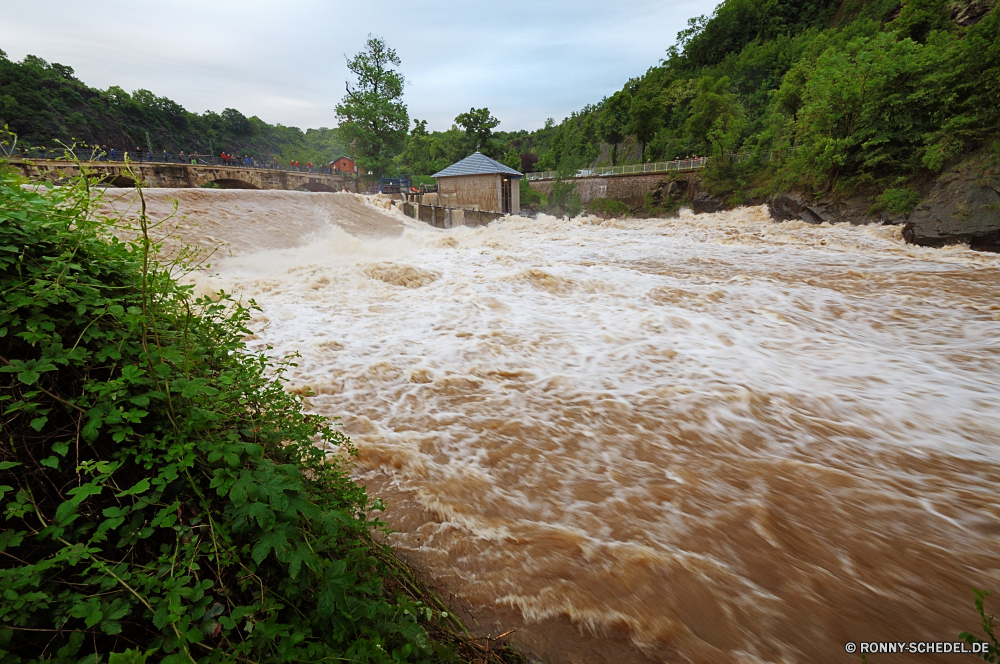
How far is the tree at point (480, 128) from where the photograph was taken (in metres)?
45.8

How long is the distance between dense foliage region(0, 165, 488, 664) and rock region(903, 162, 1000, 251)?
1720 centimetres

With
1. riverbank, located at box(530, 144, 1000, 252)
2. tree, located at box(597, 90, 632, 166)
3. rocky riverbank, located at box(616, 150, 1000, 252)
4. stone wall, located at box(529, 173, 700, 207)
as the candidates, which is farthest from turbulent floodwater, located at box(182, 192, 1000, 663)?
tree, located at box(597, 90, 632, 166)

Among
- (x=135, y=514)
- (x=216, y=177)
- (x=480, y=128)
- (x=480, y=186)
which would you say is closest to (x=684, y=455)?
(x=135, y=514)

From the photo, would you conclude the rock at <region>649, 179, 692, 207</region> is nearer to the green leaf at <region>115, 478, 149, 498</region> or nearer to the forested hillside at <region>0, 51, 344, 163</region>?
the green leaf at <region>115, 478, 149, 498</region>

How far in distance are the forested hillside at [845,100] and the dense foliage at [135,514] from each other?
21.2 meters

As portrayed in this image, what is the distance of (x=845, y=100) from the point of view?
59.2 feet

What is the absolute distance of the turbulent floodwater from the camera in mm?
2123

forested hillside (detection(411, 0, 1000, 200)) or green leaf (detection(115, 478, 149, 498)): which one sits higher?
forested hillside (detection(411, 0, 1000, 200))

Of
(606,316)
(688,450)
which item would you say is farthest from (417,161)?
(688,450)

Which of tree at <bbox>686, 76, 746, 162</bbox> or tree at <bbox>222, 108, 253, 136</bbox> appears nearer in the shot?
tree at <bbox>686, 76, 746, 162</bbox>

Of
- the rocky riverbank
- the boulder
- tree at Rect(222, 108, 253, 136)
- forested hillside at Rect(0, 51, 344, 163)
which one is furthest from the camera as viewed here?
tree at Rect(222, 108, 253, 136)

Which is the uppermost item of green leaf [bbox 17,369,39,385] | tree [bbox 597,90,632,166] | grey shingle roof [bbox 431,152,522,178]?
tree [bbox 597,90,632,166]

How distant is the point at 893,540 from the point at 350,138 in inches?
1787

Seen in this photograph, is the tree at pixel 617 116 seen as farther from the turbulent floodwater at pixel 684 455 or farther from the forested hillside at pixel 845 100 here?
the turbulent floodwater at pixel 684 455
